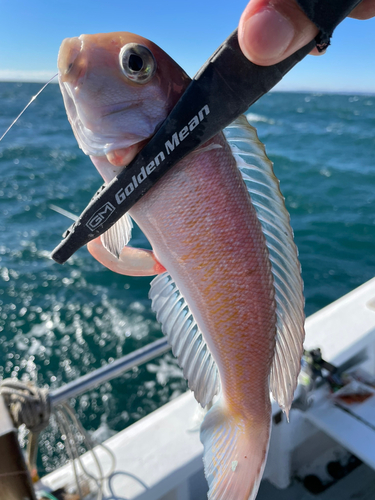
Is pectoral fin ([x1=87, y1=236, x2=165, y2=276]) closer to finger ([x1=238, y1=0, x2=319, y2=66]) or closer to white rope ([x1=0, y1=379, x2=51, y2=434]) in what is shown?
finger ([x1=238, y1=0, x2=319, y2=66])

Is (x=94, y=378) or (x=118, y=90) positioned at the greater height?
(x=118, y=90)

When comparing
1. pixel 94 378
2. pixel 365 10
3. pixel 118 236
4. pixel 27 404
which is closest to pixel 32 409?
pixel 27 404

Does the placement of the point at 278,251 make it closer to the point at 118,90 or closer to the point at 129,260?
the point at 129,260

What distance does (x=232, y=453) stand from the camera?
1.22 metres

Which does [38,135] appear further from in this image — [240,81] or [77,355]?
[240,81]

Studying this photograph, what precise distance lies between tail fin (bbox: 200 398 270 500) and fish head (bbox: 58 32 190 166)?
89cm

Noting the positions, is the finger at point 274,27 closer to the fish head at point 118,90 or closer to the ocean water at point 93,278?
the fish head at point 118,90

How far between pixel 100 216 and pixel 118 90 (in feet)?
0.98

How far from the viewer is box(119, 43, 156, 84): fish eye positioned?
0.86 meters

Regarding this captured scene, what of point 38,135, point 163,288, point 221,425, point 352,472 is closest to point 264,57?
point 163,288

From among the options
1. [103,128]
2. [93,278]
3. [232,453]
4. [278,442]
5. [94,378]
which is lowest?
[93,278]

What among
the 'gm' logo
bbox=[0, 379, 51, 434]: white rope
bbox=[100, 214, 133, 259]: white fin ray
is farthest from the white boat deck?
the 'gm' logo

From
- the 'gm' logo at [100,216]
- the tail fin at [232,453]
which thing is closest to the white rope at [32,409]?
the tail fin at [232,453]

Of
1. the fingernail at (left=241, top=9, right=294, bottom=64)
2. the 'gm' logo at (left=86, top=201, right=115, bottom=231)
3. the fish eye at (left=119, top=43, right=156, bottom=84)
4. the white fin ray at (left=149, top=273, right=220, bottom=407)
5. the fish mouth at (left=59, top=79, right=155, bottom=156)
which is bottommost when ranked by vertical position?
the white fin ray at (left=149, top=273, right=220, bottom=407)
